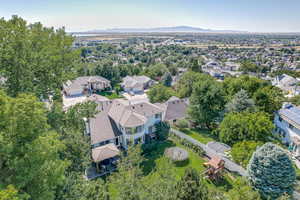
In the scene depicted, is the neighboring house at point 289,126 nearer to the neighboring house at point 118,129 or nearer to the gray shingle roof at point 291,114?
the gray shingle roof at point 291,114

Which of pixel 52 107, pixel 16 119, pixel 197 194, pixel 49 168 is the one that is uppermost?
pixel 16 119

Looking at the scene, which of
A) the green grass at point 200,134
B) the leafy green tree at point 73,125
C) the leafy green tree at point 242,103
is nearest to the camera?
the leafy green tree at point 73,125

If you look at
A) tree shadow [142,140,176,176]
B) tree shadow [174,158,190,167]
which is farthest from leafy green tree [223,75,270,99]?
tree shadow [174,158,190,167]

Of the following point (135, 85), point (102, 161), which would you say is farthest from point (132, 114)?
point (135, 85)

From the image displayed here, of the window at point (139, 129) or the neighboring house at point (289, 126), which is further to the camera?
the neighboring house at point (289, 126)

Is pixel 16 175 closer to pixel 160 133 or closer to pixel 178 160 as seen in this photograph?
pixel 178 160

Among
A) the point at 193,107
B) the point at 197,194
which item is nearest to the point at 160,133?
the point at 193,107

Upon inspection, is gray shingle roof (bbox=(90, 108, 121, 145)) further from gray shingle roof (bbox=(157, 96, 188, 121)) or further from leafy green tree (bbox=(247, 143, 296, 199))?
leafy green tree (bbox=(247, 143, 296, 199))

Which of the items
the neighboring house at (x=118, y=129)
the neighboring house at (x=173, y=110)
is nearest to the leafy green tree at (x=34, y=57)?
the neighboring house at (x=118, y=129)
